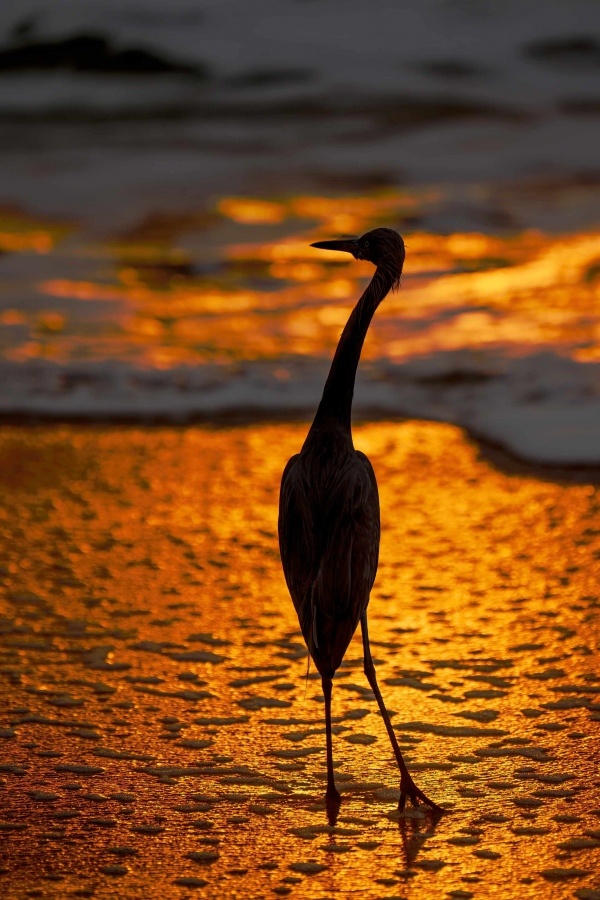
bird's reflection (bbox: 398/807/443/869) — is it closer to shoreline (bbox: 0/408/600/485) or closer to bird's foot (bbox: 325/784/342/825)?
bird's foot (bbox: 325/784/342/825)

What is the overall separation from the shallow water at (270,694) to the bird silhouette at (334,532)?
26 centimetres

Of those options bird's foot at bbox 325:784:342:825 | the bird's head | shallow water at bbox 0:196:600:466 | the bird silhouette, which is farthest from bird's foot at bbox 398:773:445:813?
shallow water at bbox 0:196:600:466

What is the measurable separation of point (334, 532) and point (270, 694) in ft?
2.64

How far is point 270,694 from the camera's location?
168 inches

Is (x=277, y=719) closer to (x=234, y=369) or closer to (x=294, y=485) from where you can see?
(x=294, y=485)

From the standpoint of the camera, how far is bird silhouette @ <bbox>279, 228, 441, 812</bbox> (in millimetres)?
3697

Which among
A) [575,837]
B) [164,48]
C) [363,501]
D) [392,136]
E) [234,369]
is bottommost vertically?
[575,837]

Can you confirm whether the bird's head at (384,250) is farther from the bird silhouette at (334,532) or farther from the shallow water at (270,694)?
the shallow water at (270,694)

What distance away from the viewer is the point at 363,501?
386cm

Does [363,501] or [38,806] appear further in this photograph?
[363,501]

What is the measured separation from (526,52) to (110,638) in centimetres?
1797

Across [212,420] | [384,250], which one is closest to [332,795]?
[384,250]

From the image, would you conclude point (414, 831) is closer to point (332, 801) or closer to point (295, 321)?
point (332, 801)

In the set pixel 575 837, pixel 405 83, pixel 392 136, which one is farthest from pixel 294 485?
pixel 405 83
